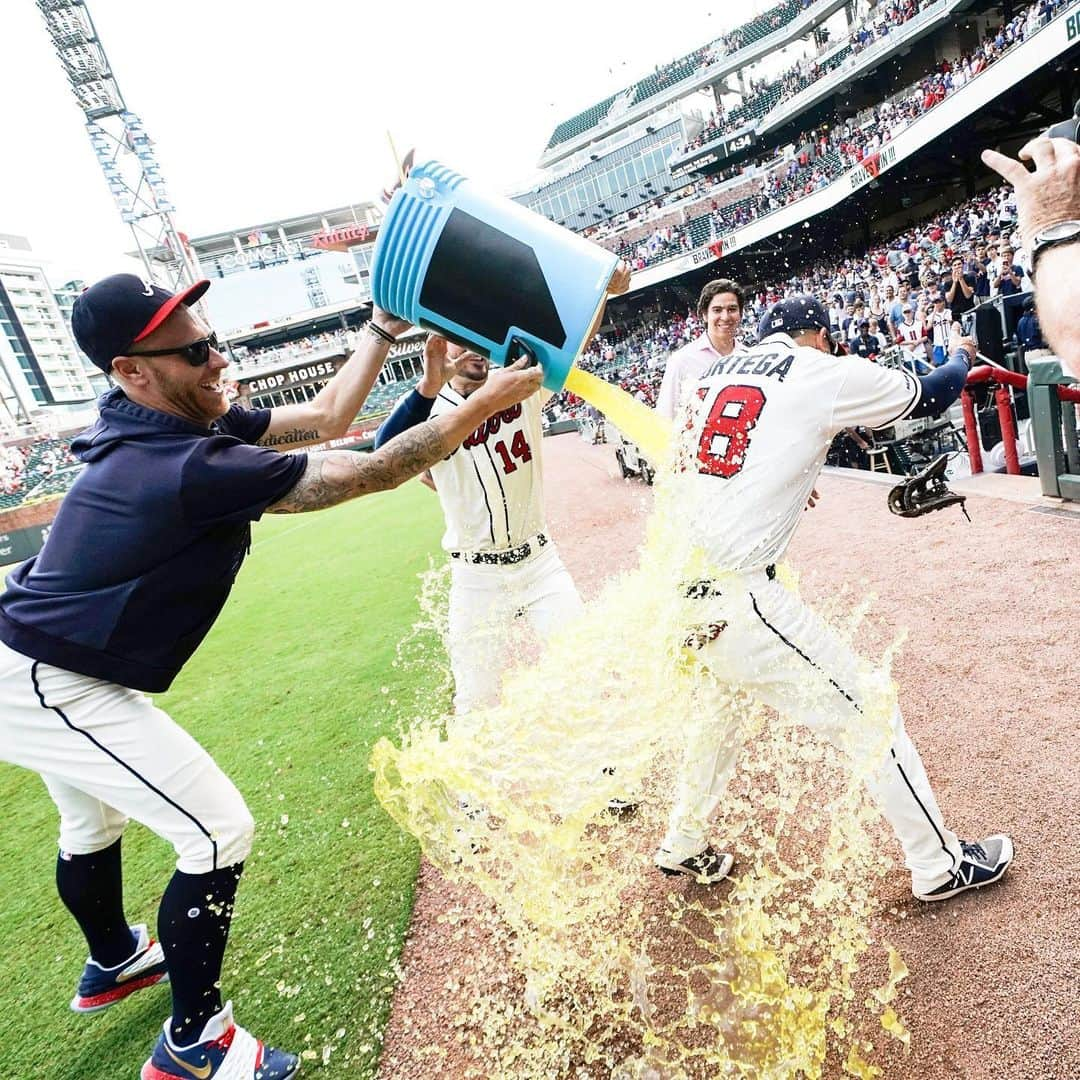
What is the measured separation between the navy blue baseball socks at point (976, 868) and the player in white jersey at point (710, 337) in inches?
120

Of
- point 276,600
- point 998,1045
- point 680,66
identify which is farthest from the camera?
point 680,66

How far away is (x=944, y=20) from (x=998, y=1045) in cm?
3205

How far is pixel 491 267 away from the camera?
70.1 inches

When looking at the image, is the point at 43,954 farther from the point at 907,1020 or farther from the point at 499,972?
the point at 907,1020

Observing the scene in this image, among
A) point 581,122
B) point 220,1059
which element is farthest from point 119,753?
point 581,122

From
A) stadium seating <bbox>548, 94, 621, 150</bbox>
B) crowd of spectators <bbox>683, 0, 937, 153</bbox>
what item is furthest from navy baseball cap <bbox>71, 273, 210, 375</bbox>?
stadium seating <bbox>548, 94, 621, 150</bbox>

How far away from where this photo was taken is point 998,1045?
182 centimetres

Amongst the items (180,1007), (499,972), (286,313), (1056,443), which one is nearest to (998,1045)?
(499,972)

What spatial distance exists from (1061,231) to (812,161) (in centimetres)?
3468

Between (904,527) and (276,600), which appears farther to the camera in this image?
(276,600)

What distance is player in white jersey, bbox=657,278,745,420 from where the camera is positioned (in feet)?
16.2

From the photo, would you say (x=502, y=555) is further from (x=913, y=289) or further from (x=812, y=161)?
(x=812, y=161)

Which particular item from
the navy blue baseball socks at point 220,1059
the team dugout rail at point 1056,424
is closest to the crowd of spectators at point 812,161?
the team dugout rail at point 1056,424

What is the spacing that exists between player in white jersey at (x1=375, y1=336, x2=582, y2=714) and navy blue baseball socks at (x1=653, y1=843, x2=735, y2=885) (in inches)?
38.2
